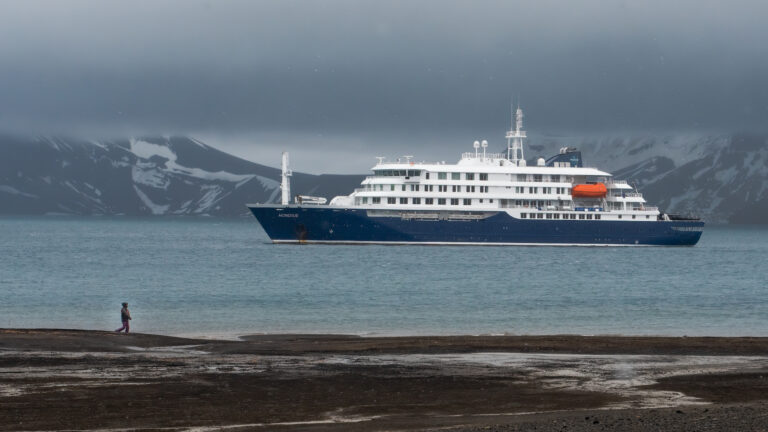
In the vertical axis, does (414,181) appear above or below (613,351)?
above

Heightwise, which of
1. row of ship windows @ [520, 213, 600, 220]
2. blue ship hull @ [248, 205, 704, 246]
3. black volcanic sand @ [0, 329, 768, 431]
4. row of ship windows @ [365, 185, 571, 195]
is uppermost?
row of ship windows @ [365, 185, 571, 195]

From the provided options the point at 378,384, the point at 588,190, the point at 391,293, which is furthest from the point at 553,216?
the point at 378,384

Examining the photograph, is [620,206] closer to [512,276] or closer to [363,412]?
[512,276]

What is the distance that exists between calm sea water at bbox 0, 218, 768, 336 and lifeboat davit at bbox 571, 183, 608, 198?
793 centimetres

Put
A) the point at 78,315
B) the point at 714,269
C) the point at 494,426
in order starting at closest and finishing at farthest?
the point at 494,426 → the point at 78,315 → the point at 714,269

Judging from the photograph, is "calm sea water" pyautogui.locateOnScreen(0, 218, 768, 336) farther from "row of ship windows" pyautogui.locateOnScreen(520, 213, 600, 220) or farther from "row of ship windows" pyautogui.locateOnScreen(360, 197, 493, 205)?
"row of ship windows" pyautogui.locateOnScreen(520, 213, 600, 220)

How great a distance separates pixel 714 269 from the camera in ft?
271

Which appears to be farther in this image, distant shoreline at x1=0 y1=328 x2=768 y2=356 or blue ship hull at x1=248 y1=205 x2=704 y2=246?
blue ship hull at x1=248 y1=205 x2=704 y2=246

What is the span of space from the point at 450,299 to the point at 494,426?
1384 inches

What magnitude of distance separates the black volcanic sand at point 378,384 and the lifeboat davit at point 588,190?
71.4 m

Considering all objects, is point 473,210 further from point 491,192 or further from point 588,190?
point 588,190

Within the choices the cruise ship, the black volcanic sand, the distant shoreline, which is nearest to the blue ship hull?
the cruise ship

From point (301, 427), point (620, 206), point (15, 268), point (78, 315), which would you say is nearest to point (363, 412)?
point (301, 427)

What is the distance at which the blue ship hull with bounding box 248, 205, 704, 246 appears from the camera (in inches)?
→ 3848
